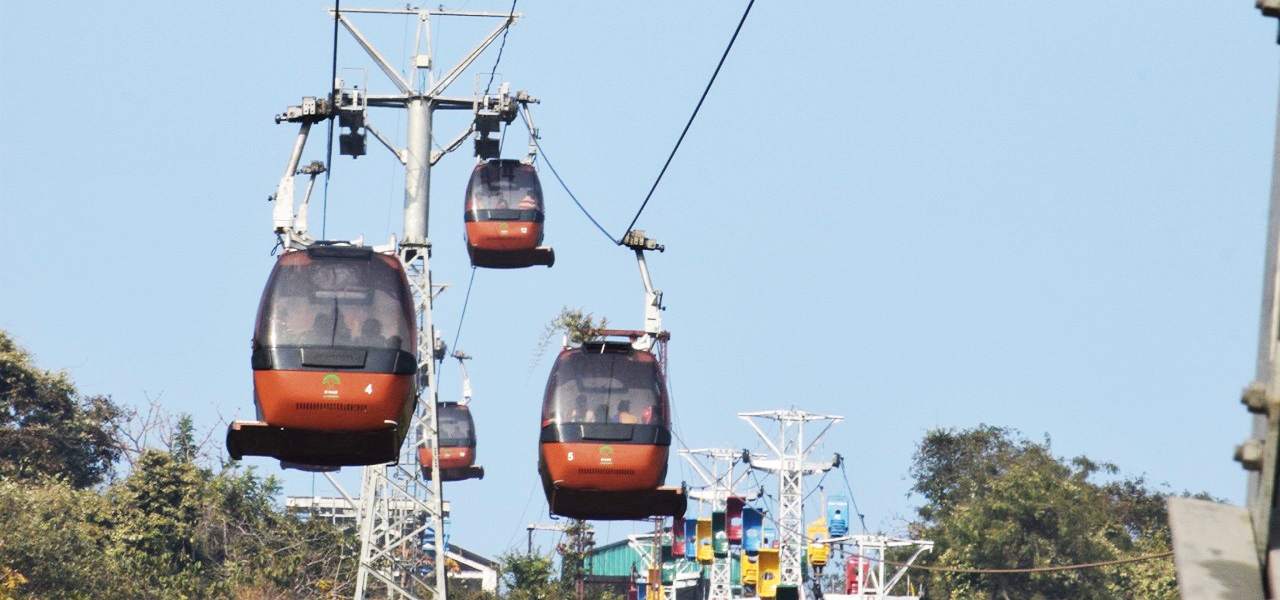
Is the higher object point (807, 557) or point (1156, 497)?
point (1156, 497)

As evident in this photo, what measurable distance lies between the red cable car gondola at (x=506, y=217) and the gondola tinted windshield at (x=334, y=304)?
16.7 meters

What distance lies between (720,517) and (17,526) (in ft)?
63.6

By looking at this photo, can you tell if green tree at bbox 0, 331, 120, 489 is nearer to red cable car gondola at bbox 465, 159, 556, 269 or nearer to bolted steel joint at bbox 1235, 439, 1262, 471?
red cable car gondola at bbox 465, 159, 556, 269

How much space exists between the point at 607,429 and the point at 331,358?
3.45 meters

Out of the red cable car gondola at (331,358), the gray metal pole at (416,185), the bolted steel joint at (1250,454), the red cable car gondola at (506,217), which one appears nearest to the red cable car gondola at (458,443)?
the red cable car gondola at (506,217)

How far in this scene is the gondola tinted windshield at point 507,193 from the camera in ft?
114

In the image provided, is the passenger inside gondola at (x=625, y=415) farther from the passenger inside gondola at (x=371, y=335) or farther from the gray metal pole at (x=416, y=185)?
the gray metal pole at (x=416, y=185)

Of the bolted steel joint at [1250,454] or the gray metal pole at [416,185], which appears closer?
the bolted steel joint at [1250,454]

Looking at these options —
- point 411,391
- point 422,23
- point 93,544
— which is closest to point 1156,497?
point 93,544

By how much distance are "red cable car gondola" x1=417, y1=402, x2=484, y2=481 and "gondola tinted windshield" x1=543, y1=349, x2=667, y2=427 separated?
3320cm

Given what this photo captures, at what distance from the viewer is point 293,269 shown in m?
17.8

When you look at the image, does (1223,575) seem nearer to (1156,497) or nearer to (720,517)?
(720,517)

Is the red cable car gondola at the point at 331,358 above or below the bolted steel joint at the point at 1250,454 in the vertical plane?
above

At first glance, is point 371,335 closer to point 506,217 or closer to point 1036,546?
point 506,217
